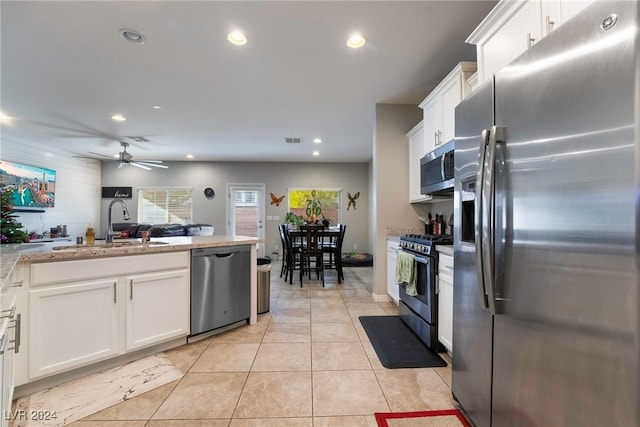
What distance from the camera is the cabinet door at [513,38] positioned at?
1370 mm

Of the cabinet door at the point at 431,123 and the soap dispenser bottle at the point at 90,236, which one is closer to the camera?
the soap dispenser bottle at the point at 90,236

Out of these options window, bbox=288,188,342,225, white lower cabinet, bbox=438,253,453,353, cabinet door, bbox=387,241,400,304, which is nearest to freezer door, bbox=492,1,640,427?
white lower cabinet, bbox=438,253,453,353

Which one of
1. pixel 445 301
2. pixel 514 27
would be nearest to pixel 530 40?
pixel 514 27

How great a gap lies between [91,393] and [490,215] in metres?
2.48

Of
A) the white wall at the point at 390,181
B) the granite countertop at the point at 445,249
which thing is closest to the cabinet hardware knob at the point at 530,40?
the granite countertop at the point at 445,249

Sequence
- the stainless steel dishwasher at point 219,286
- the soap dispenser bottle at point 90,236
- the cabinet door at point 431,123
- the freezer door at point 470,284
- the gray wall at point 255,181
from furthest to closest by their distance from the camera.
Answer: the gray wall at point 255,181 < the cabinet door at point 431,123 < the stainless steel dishwasher at point 219,286 < the soap dispenser bottle at point 90,236 < the freezer door at point 470,284

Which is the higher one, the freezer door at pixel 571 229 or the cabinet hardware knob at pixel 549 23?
the cabinet hardware knob at pixel 549 23

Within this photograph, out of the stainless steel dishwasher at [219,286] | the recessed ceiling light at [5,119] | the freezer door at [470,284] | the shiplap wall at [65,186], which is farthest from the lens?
the shiplap wall at [65,186]

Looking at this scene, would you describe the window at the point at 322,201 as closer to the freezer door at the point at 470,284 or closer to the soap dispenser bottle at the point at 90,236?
the soap dispenser bottle at the point at 90,236

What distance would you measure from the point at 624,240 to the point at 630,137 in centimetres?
25

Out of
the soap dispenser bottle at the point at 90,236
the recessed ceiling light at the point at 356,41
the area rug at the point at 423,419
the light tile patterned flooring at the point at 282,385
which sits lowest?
the light tile patterned flooring at the point at 282,385

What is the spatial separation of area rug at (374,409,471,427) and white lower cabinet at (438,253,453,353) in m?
0.51

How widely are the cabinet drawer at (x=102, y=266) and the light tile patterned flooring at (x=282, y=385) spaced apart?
75 cm

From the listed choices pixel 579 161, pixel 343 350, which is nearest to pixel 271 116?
pixel 343 350
